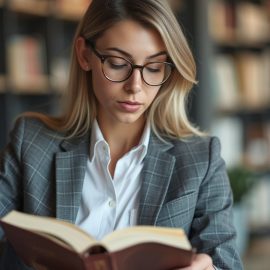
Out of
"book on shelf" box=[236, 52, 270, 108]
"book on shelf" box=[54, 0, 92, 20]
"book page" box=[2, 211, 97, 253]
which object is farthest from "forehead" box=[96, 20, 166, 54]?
"book on shelf" box=[236, 52, 270, 108]

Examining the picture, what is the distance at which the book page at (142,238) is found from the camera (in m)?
1.04

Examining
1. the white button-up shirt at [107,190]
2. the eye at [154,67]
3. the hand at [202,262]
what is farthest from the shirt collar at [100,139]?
the hand at [202,262]

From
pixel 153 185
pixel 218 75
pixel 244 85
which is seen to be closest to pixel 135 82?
pixel 153 185

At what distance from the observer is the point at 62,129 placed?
1.60 meters

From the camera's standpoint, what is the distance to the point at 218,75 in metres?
4.00

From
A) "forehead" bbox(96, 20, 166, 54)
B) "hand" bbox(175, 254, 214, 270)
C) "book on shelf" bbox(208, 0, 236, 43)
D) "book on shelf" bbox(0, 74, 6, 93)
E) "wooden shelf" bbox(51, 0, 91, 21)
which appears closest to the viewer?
"hand" bbox(175, 254, 214, 270)

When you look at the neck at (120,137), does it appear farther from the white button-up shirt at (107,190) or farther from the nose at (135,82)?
the nose at (135,82)

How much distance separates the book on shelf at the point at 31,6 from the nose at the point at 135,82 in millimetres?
1916

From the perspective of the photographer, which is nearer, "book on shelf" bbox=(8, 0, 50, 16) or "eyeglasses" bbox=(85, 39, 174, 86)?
"eyeglasses" bbox=(85, 39, 174, 86)

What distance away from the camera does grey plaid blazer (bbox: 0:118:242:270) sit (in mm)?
1446

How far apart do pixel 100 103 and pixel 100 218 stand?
0.33 metres

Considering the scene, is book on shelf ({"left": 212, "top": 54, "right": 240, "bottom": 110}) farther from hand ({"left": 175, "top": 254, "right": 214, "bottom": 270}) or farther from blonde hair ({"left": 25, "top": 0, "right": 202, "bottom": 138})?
hand ({"left": 175, "top": 254, "right": 214, "bottom": 270})

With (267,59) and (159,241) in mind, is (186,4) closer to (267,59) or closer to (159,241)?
(267,59)

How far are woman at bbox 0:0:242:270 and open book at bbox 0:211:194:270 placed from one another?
0.27 metres
